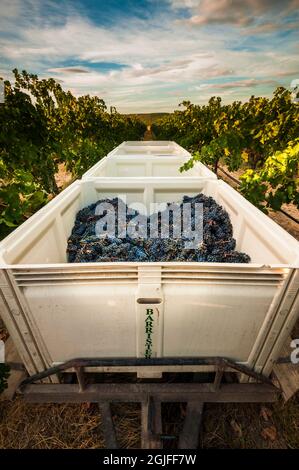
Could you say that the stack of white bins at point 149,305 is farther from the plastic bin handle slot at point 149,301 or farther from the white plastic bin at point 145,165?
the white plastic bin at point 145,165

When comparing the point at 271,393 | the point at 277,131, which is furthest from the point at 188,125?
the point at 271,393

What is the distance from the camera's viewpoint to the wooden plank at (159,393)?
1.67 m

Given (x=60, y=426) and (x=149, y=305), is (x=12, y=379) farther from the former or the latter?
(x=149, y=305)

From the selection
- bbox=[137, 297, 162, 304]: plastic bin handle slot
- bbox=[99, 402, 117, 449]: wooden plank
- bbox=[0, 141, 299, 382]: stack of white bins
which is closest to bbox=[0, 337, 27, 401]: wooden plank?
bbox=[0, 141, 299, 382]: stack of white bins

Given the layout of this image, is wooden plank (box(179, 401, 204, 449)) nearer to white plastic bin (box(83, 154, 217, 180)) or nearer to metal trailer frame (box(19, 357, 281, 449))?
metal trailer frame (box(19, 357, 281, 449))

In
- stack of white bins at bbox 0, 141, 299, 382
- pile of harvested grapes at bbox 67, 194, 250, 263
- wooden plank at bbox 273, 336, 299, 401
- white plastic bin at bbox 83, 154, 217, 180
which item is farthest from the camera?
white plastic bin at bbox 83, 154, 217, 180

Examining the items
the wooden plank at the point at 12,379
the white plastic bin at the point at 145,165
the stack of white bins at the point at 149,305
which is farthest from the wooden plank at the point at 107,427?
the white plastic bin at the point at 145,165

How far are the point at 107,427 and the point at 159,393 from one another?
415 millimetres

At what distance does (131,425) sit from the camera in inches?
74.1

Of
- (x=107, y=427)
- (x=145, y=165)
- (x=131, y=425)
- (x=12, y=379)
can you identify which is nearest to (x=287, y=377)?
(x=131, y=425)

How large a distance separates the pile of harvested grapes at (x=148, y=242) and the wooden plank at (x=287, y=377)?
0.85m

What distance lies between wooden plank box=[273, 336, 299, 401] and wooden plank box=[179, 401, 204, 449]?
Answer: 61cm

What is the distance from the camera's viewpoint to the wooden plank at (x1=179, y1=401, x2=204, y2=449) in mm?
1581
